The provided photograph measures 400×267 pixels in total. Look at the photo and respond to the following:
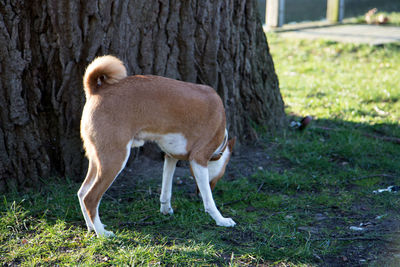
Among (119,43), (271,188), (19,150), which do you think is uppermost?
(119,43)

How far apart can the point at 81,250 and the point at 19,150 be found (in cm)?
132

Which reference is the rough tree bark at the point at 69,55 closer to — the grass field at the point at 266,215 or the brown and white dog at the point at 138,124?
the grass field at the point at 266,215

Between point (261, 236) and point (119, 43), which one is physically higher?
point (119, 43)

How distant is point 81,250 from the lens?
3.39 metres

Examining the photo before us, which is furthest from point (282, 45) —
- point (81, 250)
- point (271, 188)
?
point (81, 250)

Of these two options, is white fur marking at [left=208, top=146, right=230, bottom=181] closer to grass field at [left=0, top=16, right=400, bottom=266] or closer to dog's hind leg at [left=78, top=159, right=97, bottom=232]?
grass field at [left=0, top=16, right=400, bottom=266]

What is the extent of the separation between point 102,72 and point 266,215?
183 centimetres

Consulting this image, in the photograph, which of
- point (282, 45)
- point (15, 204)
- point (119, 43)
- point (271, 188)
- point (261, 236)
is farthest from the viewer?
point (282, 45)

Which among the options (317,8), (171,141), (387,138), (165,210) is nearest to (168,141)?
(171,141)

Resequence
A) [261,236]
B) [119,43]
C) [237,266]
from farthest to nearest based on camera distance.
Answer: [119,43] → [261,236] → [237,266]

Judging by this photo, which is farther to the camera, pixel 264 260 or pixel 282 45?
pixel 282 45

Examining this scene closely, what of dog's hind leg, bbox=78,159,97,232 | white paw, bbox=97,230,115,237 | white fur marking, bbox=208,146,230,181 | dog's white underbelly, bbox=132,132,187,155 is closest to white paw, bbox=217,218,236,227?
white fur marking, bbox=208,146,230,181

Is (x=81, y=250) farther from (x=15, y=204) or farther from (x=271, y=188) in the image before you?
(x=271, y=188)

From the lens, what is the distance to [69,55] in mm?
4203
